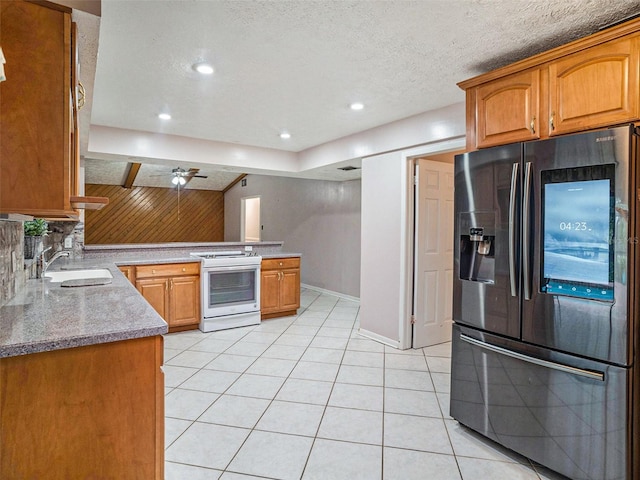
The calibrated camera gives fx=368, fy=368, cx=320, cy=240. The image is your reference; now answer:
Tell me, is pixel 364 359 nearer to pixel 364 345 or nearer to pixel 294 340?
pixel 364 345

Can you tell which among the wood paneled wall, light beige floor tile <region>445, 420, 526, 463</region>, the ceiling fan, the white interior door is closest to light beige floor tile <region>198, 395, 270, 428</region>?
light beige floor tile <region>445, 420, 526, 463</region>

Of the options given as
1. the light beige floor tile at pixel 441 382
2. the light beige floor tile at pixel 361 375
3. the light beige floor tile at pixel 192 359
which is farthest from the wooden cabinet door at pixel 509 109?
the light beige floor tile at pixel 192 359

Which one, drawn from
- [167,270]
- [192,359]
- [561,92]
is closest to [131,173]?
[167,270]

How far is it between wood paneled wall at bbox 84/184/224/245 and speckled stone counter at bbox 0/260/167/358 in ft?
23.2

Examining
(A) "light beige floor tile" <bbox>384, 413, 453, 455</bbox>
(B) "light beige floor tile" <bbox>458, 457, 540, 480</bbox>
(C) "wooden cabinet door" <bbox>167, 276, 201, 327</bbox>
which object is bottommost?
(B) "light beige floor tile" <bbox>458, 457, 540, 480</bbox>

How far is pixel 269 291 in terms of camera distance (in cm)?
493

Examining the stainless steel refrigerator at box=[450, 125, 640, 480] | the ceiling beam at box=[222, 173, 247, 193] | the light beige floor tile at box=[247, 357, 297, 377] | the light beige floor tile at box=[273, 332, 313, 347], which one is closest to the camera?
the stainless steel refrigerator at box=[450, 125, 640, 480]

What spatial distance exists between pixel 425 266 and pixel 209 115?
2618mm

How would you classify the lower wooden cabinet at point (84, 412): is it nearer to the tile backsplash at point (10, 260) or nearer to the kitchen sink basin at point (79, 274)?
the tile backsplash at point (10, 260)

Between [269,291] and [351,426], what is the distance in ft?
9.11

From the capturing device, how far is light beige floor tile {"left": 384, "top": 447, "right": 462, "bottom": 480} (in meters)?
1.88

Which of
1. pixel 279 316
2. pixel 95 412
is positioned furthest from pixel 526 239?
pixel 279 316

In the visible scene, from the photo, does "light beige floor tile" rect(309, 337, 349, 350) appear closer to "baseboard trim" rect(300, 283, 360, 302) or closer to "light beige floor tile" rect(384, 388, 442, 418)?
"light beige floor tile" rect(384, 388, 442, 418)

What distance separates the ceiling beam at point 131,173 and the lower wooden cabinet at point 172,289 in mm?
4042
